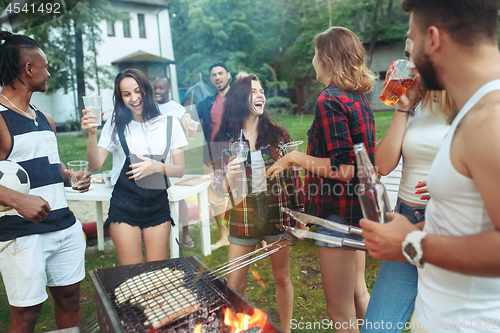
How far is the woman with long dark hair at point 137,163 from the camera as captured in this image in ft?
8.21

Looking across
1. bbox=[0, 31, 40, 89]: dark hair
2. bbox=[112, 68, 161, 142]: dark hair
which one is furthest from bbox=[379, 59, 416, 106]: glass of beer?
bbox=[0, 31, 40, 89]: dark hair

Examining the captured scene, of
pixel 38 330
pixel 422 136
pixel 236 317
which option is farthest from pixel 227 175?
pixel 38 330

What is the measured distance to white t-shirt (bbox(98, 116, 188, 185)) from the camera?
2.58 m

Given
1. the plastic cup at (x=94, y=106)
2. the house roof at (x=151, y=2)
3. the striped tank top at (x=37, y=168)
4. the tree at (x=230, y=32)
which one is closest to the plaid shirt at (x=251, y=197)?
the plastic cup at (x=94, y=106)

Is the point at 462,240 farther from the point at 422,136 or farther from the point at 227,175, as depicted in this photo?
the point at 227,175

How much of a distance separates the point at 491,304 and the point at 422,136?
0.97m

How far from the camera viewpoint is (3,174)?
1908 millimetres

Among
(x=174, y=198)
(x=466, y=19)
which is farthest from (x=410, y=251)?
(x=174, y=198)

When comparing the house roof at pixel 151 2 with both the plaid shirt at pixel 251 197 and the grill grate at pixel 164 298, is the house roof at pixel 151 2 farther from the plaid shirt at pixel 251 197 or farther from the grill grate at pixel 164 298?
the grill grate at pixel 164 298

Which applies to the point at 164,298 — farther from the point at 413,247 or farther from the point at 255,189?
the point at 413,247

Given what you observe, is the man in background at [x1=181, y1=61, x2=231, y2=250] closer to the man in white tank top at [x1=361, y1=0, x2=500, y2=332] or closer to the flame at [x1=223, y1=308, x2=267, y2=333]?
the flame at [x1=223, y1=308, x2=267, y2=333]

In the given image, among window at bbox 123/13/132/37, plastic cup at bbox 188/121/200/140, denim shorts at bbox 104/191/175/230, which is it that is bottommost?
denim shorts at bbox 104/191/175/230

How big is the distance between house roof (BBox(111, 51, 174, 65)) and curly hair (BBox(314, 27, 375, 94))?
17151 millimetres

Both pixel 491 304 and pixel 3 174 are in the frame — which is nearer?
pixel 491 304
